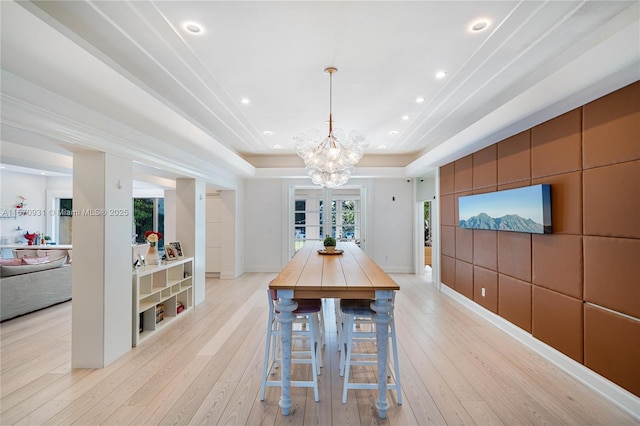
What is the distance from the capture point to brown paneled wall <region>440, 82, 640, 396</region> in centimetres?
221

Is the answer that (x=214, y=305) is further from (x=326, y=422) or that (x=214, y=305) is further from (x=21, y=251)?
(x=21, y=251)

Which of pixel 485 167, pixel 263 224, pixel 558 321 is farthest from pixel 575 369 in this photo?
pixel 263 224

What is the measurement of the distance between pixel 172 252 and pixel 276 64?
10.0 feet

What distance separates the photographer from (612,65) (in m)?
2.02

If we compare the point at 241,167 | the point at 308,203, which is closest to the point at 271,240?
the point at 308,203

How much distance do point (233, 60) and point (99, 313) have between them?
8.88 feet

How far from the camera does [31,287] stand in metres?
4.37

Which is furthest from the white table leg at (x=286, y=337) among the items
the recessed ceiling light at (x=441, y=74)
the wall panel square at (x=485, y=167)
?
the wall panel square at (x=485, y=167)

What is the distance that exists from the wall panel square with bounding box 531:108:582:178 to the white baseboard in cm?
172

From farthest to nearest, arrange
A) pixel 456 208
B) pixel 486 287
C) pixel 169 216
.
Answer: pixel 169 216, pixel 456 208, pixel 486 287

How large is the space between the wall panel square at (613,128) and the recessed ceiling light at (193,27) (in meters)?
3.22

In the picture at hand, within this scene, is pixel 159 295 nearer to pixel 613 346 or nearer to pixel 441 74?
pixel 441 74

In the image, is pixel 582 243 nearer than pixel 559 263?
Yes

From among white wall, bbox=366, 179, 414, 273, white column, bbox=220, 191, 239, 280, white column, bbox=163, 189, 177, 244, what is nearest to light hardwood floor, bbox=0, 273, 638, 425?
white column, bbox=220, 191, 239, 280
